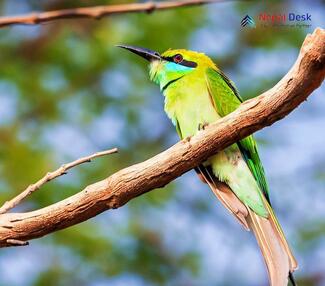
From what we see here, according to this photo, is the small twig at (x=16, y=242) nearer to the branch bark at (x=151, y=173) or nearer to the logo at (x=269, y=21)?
the branch bark at (x=151, y=173)

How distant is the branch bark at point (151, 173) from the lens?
2322 millimetres

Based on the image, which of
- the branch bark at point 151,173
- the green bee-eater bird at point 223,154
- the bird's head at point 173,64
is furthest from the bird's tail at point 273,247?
the bird's head at point 173,64

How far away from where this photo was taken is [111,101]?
550 cm

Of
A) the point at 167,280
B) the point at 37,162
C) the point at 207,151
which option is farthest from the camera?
the point at 167,280

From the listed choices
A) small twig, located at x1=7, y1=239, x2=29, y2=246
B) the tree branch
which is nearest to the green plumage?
small twig, located at x1=7, y1=239, x2=29, y2=246

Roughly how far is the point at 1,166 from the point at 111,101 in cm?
90

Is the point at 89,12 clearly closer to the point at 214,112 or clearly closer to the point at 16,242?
the point at 16,242

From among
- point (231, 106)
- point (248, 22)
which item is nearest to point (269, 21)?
point (248, 22)

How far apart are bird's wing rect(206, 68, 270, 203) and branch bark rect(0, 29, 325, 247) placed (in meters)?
0.77

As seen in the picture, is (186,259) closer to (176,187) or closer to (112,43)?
(176,187)

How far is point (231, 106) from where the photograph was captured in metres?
3.26

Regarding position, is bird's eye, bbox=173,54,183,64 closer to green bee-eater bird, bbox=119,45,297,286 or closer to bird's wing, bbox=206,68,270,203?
green bee-eater bird, bbox=119,45,297,286

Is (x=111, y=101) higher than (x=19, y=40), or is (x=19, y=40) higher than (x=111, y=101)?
(x=19, y=40)

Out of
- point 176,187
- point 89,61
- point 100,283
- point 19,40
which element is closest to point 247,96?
point 176,187
